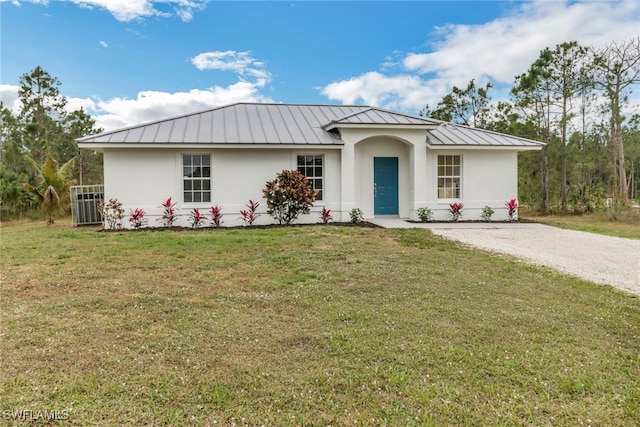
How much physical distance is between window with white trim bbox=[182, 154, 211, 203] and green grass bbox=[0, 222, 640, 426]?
6.53 meters

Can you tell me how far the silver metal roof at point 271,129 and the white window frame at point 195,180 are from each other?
713 mm


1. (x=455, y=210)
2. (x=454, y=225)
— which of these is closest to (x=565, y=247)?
(x=454, y=225)

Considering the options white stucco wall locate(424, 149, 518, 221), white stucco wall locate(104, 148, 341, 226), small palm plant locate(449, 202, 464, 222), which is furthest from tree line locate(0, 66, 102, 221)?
small palm plant locate(449, 202, 464, 222)

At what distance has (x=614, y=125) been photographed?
20.2 metres

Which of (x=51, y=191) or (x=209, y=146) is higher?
(x=209, y=146)

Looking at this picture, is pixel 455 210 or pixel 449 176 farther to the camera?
pixel 449 176

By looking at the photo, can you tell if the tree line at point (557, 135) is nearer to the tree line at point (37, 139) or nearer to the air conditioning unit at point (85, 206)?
the tree line at point (37, 139)

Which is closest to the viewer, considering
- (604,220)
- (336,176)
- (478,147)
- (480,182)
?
(336,176)

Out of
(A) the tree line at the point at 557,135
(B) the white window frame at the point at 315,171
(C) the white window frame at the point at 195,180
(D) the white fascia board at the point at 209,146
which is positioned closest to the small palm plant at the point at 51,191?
(A) the tree line at the point at 557,135

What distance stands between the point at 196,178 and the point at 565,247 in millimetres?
10827

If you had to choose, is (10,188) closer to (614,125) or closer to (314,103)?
(314,103)

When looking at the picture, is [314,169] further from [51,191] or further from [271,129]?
[51,191]

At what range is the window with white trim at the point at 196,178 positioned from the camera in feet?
43.2

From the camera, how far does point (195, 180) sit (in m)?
13.2
